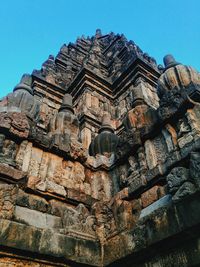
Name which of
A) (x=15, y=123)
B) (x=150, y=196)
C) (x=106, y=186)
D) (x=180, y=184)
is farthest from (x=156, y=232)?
(x=15, y=123)

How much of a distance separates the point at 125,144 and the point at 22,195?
250 centimetres

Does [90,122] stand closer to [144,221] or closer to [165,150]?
A: [165,150]

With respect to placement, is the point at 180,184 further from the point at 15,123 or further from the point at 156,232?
Result: the point at 15,123

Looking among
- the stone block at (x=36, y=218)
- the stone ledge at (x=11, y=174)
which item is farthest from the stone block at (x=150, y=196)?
the stone ledge at (x=11, y=174)

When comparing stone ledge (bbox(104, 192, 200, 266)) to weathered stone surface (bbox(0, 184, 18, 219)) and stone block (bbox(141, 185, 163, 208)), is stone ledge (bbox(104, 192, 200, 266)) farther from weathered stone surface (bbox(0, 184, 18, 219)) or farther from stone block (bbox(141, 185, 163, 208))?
weathered stone surface (bbox(0, 184, 18, 219))

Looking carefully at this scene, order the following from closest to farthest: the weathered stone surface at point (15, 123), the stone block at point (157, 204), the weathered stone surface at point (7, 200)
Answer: the weathered stone surface at point (7, 200) → the stone block at point (157, 204) → the weathered stone surface at point (15, 123)

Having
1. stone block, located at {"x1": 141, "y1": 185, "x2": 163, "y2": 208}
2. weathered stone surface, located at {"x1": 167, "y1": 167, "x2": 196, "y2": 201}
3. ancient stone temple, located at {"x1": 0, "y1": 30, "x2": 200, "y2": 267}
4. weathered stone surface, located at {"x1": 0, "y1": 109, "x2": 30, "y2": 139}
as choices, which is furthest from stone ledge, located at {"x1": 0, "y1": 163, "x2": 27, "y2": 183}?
weathered stone surface, located at {"x1": 167, "y1": 167, "x2": 196, "y2": 201}

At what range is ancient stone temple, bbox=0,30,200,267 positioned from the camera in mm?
3408

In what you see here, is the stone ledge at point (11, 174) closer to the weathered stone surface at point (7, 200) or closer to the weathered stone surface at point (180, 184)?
the weathered stone surface at point (7, 200)

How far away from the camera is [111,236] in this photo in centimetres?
441

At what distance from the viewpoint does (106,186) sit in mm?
5848

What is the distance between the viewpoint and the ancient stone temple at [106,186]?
3408 millimetres

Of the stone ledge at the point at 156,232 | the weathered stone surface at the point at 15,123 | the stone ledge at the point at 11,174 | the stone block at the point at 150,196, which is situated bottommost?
the stone ledge at the point at 156,232

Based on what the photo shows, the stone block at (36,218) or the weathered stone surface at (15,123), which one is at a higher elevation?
the weathered stone surface at (15,123)
